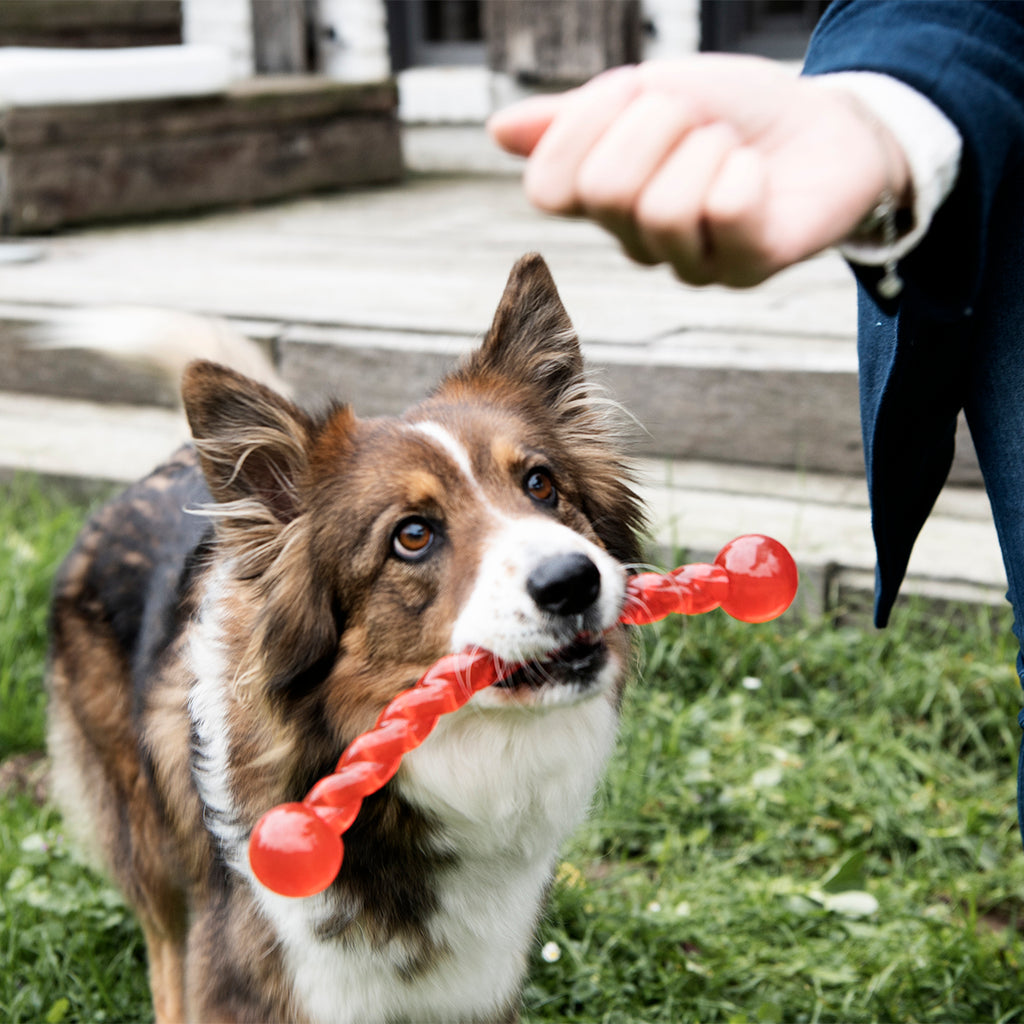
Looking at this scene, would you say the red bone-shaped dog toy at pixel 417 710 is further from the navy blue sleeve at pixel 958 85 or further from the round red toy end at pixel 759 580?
the navy blue sleeve at pixel 958 85

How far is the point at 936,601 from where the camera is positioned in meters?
3.32

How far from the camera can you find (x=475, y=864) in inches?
83.0

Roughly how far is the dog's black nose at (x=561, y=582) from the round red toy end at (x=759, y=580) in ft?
0.98

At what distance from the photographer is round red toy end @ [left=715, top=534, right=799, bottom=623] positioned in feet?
6.24

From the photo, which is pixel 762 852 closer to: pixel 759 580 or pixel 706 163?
pixel 759 580

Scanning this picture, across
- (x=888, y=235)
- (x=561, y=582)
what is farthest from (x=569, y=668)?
(x=888, y=235)

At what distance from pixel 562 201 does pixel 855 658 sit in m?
2.61

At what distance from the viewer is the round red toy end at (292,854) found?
1.58 metres

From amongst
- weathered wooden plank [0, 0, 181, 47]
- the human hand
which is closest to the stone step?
the human hand

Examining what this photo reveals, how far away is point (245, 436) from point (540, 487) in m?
0.50

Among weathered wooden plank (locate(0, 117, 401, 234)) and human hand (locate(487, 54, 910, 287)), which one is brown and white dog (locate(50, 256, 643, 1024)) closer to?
human hand (locate(487, 54, 910, 287))

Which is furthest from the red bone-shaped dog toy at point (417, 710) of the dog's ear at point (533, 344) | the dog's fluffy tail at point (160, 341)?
the dog's fluffy tail at point (160, 341)

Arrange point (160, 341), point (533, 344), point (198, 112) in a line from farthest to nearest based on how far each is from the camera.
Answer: point (198, 112) < point (160, 341) < point (533, 344)

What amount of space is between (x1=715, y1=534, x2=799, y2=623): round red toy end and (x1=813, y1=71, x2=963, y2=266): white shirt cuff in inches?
33.1
